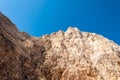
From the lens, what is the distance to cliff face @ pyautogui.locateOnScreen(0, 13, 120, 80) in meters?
31.3

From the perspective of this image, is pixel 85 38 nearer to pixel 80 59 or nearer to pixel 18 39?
pixel 80 59

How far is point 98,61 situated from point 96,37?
25.5 ft

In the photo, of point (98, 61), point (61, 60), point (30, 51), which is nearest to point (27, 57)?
point (30, 51)

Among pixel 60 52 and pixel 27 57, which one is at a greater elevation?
pixel 60 52

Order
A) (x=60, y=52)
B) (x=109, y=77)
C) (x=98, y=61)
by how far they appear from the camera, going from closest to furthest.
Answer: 1. (x=109, y=77)
2. (x=98, y=61)
3. (x=60, y=52)

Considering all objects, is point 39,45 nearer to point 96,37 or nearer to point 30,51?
point 30,51

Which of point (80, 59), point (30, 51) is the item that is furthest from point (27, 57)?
point (80, 59)

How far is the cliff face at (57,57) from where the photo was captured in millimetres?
31344

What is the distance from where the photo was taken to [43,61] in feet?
116

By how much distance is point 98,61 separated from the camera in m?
34.7

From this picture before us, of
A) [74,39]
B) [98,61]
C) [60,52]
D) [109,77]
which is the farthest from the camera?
[74,39]

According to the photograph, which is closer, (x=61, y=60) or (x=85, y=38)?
(x=61, y=60)

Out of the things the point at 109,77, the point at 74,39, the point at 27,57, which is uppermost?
the point at 74,39

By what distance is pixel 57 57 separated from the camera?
36.0 meters
